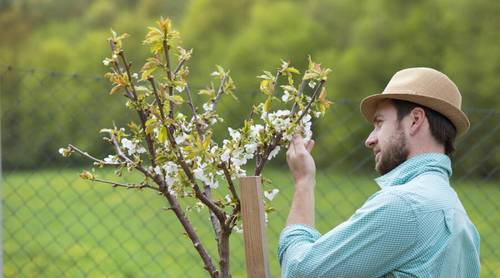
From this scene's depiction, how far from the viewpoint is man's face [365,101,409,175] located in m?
2.29

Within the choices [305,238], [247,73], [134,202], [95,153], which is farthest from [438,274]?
[247,73]

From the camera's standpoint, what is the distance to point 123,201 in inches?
184

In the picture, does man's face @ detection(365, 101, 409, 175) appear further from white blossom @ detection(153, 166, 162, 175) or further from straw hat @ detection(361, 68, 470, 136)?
white blossom @ detection(153, 166, 162, 175)

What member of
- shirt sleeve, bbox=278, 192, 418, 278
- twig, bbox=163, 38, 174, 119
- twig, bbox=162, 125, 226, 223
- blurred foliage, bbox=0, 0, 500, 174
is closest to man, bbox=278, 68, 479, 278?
shirt sleeve, bbox=278, 192, 418, 278

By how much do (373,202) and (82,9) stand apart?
1415 centimetres

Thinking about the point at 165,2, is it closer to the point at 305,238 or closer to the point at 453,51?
the point at 453,51

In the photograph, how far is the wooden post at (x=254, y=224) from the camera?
2197mm

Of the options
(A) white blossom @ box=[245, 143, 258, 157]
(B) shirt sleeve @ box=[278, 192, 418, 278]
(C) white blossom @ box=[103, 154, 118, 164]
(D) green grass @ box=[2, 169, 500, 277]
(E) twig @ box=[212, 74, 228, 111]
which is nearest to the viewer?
(B) shirt sleeve @ box=[278, 192, 418, 278]

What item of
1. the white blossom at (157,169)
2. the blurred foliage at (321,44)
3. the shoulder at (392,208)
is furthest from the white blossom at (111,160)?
the blurred foliage at (321,44)

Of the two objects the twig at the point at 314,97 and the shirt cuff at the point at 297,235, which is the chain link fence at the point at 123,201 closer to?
the twig at the point at 314,97

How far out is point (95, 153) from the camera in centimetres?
709

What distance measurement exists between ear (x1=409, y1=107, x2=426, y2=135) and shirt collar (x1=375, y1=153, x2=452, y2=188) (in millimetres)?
66

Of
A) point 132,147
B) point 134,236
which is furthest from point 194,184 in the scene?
point 134,236

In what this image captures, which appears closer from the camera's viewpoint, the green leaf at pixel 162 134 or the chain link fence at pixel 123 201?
the green leaf at pixel 162 134
